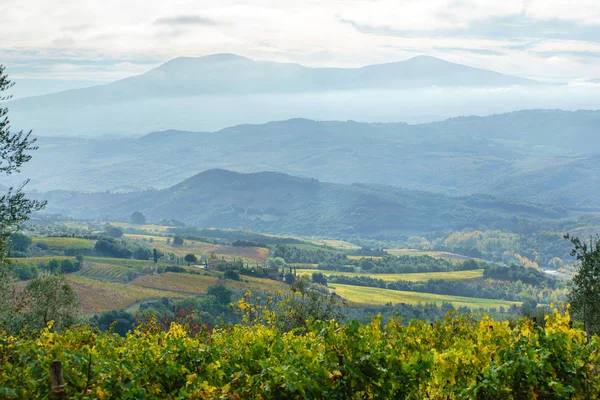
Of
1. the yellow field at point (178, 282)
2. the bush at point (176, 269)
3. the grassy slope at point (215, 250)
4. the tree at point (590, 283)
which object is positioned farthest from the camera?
the grassy slope at point (215, 250)

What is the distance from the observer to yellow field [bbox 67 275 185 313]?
249ft

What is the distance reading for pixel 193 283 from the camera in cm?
9450

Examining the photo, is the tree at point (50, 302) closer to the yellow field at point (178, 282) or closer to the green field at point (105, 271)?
the yellow field at point (178, 282)

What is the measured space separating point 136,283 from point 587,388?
90217 millimetres

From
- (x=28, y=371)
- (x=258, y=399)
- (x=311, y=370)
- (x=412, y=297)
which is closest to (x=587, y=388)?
(x=311, y=370)

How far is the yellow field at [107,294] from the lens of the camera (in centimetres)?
7594

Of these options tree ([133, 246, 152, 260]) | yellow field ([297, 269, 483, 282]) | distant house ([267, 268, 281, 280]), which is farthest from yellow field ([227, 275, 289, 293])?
tree ([133, 246, 152, 260])

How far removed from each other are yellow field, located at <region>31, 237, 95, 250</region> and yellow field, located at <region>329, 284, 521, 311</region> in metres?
45.6

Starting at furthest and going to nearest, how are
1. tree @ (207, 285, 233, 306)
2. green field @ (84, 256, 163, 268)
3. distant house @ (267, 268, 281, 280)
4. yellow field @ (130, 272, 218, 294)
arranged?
green field @ (84, 256, 163, 268) < distant house @ (267, 268, 281, 280) < yellow field @ (130, 272, 218, 294) < tree @ (207, 285, 233, 306)

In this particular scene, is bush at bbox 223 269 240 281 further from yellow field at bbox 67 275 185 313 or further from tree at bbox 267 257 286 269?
tree at bbox 267 257 286 269

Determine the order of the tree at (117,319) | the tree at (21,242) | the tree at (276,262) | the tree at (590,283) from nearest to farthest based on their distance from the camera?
1. the tree at (590,283)
2. the tree at (117,319)
3. the tree at (21,242)
4. the tree at (276,262)

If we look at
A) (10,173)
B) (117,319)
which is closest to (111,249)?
(117,319)

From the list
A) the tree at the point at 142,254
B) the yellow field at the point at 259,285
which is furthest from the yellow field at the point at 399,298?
the tree at the point at 142,254

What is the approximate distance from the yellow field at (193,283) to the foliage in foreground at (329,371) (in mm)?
79102
